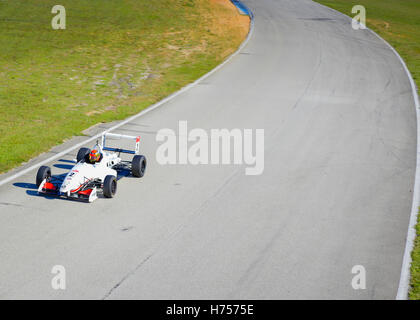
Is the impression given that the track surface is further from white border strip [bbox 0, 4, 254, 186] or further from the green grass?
the green grass

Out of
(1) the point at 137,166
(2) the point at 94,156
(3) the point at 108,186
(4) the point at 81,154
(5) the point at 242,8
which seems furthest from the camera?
(5) the point at 242,8

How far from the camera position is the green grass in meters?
20.2

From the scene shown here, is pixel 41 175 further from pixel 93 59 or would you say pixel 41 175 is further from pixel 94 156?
pixel 93 59

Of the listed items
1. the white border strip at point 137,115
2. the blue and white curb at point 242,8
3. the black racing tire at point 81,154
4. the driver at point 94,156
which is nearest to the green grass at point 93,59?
the white border strip at point 137,115

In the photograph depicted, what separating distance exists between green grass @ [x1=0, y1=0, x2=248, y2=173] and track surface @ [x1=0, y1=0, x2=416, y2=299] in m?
2.28

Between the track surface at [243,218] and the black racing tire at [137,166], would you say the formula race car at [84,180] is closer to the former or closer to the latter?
the track surface at [243,218]

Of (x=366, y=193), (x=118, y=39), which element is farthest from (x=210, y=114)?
(x=118, y=39)

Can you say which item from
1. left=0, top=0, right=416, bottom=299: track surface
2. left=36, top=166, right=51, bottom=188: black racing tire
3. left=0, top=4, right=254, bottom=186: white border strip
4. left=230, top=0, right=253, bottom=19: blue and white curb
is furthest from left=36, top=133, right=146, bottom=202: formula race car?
left=230, top=0, right=253, bottom=19: blue and white curb

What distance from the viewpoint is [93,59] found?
101ft

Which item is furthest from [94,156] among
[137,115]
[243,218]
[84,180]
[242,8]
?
[242,8]

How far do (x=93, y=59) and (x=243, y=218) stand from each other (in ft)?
68.1

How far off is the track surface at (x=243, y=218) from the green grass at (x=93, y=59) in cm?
228

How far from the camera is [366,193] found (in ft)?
49.9
